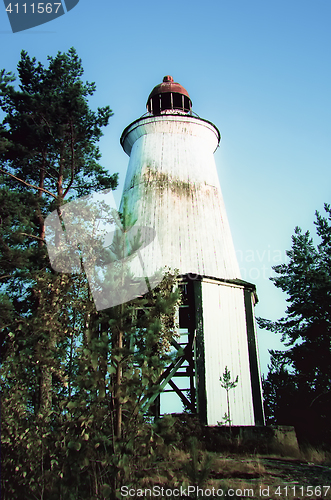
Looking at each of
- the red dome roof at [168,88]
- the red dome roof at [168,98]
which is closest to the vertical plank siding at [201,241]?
the red dome roof at [168,98]

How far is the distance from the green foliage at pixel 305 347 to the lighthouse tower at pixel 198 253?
14.4 feet

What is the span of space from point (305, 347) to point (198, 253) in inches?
289

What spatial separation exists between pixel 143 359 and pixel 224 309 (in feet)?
33.6

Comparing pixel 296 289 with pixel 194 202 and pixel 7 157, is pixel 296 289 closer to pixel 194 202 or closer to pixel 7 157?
pixel 194 202

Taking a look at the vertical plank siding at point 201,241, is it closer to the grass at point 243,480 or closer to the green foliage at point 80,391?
the grass at point 243,480

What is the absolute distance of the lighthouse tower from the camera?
1266 centimetres

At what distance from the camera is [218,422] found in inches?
453

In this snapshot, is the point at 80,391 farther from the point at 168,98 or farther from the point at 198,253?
the point at 168,98

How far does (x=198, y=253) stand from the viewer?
46.9ft

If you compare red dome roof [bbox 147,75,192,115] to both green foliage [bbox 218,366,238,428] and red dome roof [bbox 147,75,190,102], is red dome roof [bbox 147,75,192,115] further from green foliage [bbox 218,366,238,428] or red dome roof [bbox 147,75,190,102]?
green foliage [bbox 218,366,238,428]

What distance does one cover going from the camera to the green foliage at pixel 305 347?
16.3 m

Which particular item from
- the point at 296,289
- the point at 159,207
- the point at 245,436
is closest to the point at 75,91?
the point at 159,207

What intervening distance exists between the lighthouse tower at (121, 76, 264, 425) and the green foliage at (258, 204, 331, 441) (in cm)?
439

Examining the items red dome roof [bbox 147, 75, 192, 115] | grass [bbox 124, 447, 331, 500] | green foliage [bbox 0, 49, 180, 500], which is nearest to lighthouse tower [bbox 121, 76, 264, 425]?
red dome roof [bbox 147, 75, 192, 115]
